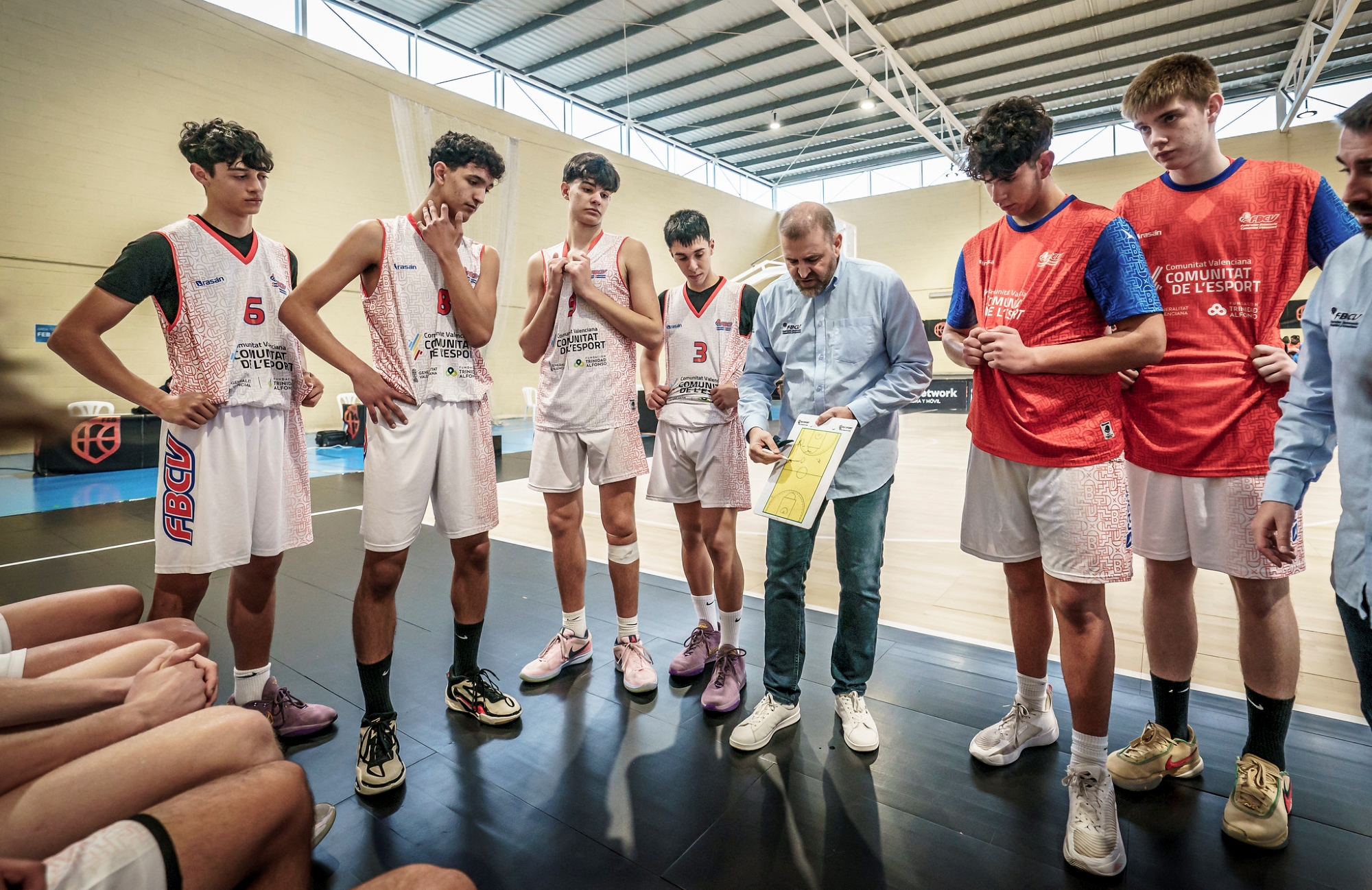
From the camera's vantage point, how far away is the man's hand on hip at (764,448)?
2014 millimetres

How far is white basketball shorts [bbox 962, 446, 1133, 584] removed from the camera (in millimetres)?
1606

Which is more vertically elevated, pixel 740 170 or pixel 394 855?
pixel 740 170

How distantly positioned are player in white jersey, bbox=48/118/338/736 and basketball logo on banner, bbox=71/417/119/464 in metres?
6.80

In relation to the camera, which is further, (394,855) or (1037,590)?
(1037,590)

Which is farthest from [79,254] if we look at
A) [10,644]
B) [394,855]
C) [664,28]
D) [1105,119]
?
[1105,119]

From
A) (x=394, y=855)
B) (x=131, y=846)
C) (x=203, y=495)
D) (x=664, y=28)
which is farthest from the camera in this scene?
(x=664, y=28)

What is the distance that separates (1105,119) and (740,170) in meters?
8.59

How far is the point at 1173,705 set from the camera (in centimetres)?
190

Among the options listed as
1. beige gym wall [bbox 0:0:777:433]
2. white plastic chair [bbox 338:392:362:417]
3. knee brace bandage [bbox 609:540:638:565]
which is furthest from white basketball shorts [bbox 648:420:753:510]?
white plastic chair [bbox 338:392:362:417]

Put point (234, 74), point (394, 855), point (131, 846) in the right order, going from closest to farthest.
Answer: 1. point (131, 846)
2. point (394, 855)
3. point (234, 74)

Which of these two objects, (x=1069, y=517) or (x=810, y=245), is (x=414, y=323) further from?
(x=1069, y=517)

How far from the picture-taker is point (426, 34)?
1136 cm

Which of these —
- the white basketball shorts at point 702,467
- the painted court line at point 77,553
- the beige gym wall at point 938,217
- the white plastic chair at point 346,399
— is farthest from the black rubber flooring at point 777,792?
the beige gym wall at point 938,217

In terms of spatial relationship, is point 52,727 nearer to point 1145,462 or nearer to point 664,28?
point 1145,462
